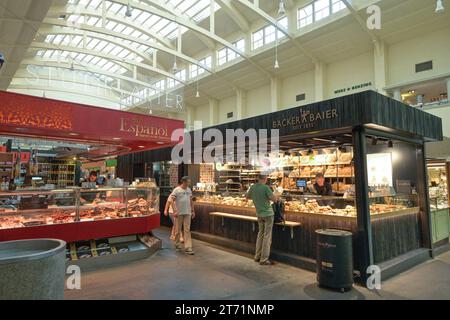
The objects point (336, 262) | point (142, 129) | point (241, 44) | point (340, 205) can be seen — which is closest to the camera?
point (336, 262)

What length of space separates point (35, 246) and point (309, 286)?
3.64 metres

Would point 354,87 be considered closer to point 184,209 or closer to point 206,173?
point 206,173

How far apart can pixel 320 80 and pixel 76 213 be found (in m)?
11.8

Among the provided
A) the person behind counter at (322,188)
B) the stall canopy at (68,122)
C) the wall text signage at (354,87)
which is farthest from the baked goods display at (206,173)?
the wall text signage at (354,87)

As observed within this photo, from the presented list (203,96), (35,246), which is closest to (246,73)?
(203,96)

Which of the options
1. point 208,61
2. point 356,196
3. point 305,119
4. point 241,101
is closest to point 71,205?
point 305,119

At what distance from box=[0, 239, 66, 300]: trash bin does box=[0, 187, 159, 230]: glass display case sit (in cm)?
332

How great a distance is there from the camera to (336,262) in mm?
4184

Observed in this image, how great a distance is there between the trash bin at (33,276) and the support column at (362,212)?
4.17m

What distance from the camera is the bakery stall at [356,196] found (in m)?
4.76

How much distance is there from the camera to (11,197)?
4.98 metres

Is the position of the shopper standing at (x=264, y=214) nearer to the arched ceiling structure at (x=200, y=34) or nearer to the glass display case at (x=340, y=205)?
the glass display case at (x=340, y=205)

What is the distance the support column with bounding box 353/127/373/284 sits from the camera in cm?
459

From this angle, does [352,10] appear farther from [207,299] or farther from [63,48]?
[63,48]
